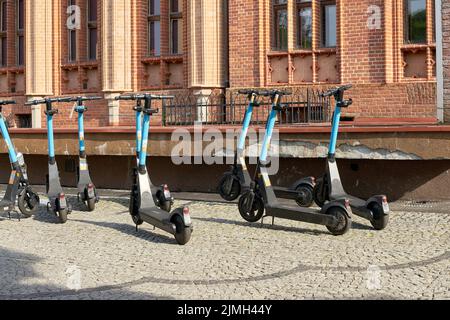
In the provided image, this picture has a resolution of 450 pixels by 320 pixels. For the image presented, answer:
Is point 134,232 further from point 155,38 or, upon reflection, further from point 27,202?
point 155,38

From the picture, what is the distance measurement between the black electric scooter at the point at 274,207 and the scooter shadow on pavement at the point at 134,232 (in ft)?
4.10

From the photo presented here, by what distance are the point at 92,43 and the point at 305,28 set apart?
646 centimetres

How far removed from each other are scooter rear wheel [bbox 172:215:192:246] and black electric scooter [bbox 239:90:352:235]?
1295 mm

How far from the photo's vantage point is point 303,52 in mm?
14508

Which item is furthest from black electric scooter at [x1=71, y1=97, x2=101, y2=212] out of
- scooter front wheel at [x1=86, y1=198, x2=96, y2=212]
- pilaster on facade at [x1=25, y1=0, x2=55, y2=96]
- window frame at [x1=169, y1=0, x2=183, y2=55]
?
pilaster on facade at [x1=25, y1=0, x2=55, y2=96]

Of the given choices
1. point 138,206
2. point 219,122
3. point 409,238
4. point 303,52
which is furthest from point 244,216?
point 303,52

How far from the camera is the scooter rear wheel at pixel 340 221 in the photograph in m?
7.36

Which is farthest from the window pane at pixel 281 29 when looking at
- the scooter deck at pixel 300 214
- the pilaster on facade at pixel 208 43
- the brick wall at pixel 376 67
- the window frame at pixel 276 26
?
the scooter deck at pixel 300 214

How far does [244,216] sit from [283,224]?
0.51m

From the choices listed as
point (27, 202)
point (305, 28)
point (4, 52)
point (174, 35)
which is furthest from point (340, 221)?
point (4, 52)

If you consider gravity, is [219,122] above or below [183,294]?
above

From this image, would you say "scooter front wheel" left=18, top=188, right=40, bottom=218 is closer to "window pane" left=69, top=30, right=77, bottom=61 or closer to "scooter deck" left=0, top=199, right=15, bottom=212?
"scooter deck" left=0, top=199, right=15, bottom=212

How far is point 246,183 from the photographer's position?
952 centimetres
